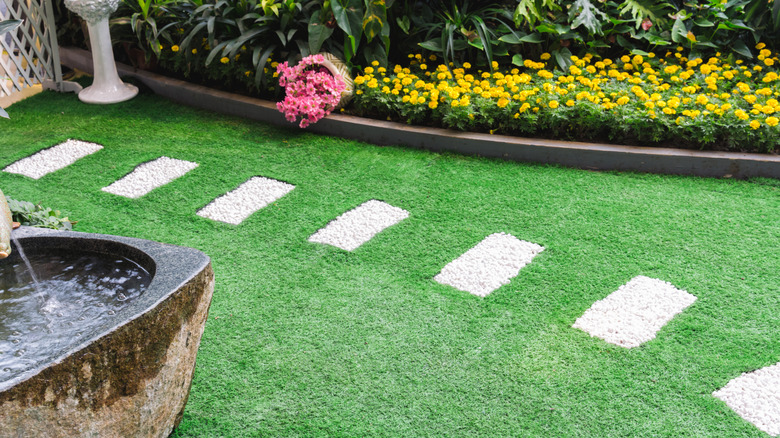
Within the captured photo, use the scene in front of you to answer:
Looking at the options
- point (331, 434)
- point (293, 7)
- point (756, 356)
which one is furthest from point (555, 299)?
point (293, 7)

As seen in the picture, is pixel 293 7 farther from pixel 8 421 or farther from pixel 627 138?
pixel 8 421

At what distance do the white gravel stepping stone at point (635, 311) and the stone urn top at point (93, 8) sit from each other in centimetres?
413

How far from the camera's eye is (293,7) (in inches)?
190

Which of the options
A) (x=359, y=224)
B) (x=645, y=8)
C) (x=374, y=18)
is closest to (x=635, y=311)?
(x=359, y=224)

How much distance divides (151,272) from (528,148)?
2.73 metres

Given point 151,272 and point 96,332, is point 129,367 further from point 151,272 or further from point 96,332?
point 151,272

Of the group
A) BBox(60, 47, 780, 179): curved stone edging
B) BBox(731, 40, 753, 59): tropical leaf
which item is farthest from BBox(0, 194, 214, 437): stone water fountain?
BBox(731, 40, 753, 59): tropical leaf

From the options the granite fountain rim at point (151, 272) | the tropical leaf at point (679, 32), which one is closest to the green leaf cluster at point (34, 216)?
the granite fountain rim at point (151, 272)

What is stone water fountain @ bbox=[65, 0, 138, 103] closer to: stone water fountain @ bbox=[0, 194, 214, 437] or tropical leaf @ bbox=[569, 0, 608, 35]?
stone water fountain @ bbox=[0, 194, 214, 437]

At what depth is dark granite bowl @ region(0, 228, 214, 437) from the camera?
1675mm

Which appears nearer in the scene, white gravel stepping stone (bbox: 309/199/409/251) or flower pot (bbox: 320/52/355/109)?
white gravel stepping stone (bbox: 309/199/409/251)

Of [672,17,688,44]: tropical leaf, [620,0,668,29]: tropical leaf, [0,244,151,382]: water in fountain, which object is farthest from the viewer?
[620,0,668,29]: tropical leaf

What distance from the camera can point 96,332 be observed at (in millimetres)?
1776

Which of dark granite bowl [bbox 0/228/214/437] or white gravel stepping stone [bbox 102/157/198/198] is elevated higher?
dark granite bowl [bbox 0/228/214/437]
